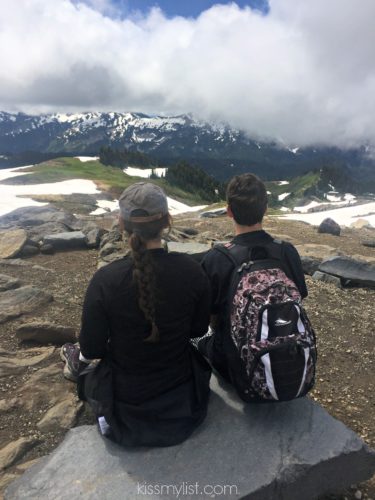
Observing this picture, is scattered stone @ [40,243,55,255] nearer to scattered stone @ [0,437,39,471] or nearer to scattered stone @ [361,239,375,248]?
scattered stone @ [0,437,39,471]

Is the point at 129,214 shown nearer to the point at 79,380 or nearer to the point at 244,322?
the point at 244,322

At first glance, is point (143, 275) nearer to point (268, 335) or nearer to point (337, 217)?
point (268, 335)

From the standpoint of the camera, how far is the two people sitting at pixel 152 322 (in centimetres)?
425

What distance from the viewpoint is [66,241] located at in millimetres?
15438

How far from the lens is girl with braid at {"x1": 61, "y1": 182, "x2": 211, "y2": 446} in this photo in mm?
4230

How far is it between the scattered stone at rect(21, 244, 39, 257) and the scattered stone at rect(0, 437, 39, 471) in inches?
400

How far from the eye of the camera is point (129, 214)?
4293 mm

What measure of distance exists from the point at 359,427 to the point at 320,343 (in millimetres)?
2622

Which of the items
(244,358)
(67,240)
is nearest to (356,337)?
(244,358)

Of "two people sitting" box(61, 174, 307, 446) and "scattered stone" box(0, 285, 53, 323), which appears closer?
"two people sitting" box(61, 174, 307, 446)

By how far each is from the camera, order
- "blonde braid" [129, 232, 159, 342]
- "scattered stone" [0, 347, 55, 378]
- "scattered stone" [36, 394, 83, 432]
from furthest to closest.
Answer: "scattered stone" [0, 347, 55, 378]
"scattered stone" [36, 394, 83, 432]
"blonde braid" [129, 232, 159, 342]

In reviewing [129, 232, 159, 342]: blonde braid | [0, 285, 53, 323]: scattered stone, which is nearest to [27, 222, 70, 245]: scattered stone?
[0, 285, 53, 323]: scattered stone

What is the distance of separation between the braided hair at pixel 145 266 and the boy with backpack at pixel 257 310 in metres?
0.96

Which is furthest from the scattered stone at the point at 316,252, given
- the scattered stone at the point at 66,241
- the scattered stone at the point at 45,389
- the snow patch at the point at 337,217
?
the snow patch at the point at 337,217
